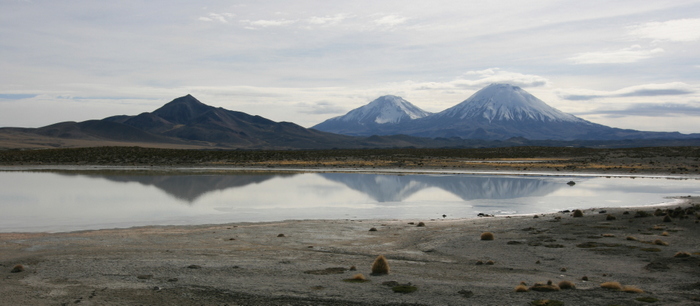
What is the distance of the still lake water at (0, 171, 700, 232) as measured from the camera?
23047mm

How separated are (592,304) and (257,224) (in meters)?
13.4

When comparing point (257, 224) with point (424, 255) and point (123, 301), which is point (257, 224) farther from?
point (123, 301)

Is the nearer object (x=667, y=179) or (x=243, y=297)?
(x=243, y=297)

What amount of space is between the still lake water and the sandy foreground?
3952 mm

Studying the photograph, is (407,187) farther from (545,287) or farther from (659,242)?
(545,287)

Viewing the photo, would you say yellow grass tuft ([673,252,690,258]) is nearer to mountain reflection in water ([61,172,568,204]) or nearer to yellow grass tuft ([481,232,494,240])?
yellow grass tuft ([481,232,494,240])

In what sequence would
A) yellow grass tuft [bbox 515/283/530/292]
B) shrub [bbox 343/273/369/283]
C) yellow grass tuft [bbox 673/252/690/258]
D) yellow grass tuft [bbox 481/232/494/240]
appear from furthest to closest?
yellow grass tuft [bbox 481/232/494/240] → yellow grass tuft [bbox 673/252/690/258] → shrub [bbox 343/273/369/283] → yellow grass tuft [bbox 515/283/530/292]

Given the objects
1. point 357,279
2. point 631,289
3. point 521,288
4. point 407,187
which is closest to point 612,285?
point 631,289

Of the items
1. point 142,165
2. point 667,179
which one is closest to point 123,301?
point 667,179

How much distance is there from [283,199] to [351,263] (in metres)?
17.4

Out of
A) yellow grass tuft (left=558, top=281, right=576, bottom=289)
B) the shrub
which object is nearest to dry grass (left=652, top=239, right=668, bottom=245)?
yellow grass tuft (left=558, top=281, right=576, bottom=289)

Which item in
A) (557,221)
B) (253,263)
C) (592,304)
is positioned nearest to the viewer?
(592,304)

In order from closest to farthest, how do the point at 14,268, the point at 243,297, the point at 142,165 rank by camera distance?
the point at 243,297 < the point at 14,268 < the point at 142,165

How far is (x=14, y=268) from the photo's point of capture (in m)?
12.2
